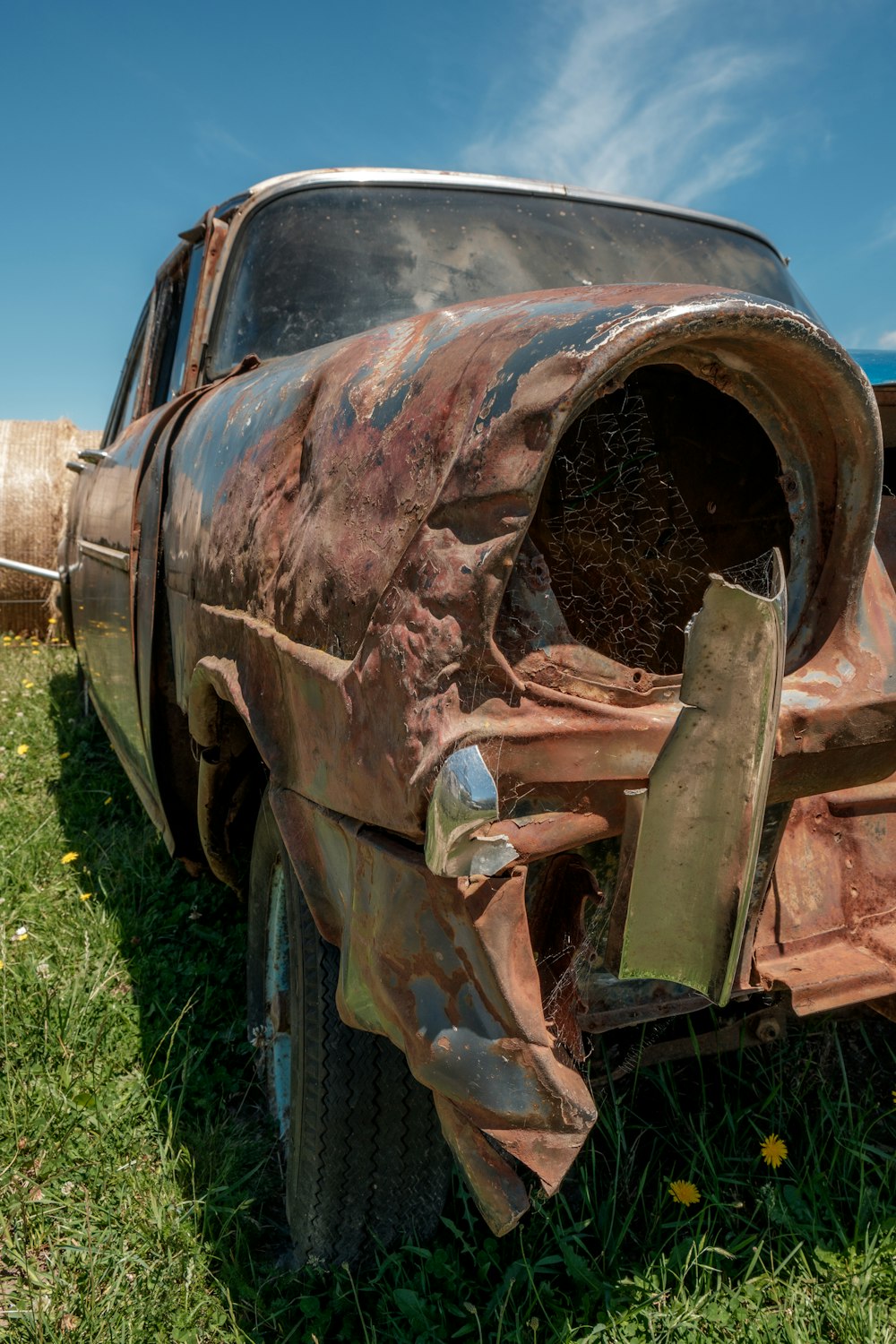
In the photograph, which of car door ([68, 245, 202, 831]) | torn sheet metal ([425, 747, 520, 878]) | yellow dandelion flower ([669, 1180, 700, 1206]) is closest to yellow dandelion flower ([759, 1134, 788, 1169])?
yellow dandelion flower ([669, 1180, 700, 1206])

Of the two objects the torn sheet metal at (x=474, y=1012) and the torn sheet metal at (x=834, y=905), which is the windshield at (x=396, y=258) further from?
the torn sheet metal at (x=474, y=1012)

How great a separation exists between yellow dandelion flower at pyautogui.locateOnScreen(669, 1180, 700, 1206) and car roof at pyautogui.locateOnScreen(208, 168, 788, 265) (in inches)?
97.4

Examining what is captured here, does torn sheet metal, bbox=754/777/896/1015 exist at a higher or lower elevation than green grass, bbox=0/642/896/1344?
higher

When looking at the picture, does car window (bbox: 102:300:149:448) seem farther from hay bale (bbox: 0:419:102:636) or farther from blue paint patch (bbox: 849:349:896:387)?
hay bale (bbox: 0:419:102:636)

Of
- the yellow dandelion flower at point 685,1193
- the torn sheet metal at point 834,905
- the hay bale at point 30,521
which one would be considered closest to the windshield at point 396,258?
the torn sheet metal at point 834,905

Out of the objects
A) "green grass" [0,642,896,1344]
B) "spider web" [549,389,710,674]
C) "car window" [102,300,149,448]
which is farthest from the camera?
"car window" [102,300,149,448]

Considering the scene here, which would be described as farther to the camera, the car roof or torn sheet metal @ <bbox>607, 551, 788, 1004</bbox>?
the car roof

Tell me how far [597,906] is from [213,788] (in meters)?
0.91

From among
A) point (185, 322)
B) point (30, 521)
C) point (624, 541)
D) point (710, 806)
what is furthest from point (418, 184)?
point (30, 521)

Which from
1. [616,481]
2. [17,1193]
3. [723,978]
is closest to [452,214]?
[616,481]

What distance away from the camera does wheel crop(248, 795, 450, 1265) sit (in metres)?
1.71

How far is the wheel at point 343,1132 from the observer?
171 cm

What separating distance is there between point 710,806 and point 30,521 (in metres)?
7.80

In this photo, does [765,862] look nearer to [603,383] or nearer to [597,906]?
[597,906]
